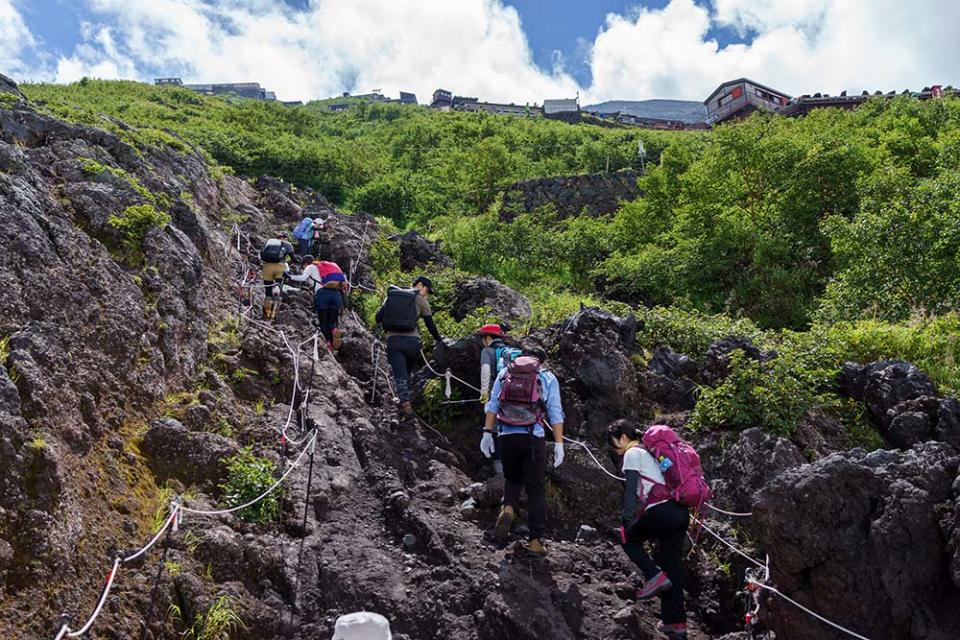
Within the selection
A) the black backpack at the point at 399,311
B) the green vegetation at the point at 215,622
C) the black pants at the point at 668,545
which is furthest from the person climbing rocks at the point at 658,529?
the black backpack at the point at 399,311

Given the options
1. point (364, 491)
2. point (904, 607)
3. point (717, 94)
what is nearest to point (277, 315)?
point (364, 491)

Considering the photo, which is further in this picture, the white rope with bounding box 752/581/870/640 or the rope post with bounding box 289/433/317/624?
the rope post with bounding box 289/433/317/624

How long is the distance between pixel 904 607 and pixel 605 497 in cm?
325

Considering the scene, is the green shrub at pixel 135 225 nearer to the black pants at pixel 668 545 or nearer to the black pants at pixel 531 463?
the black pants at pixel 531 463

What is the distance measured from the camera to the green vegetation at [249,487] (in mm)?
6246

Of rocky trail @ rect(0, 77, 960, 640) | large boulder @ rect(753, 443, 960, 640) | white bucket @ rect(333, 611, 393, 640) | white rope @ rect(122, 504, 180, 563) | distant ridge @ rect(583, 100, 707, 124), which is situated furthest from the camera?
distant ridge @ rect(583, 100, 707, 124)

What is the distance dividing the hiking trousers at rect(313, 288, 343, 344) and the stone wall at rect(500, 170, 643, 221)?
20983 millimetres

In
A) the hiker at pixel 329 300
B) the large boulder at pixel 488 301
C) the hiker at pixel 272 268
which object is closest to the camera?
the hiker at pixel 329 300

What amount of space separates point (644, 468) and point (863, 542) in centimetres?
192

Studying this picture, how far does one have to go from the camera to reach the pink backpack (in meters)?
5.59

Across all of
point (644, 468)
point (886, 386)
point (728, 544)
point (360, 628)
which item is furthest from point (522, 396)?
point (886, 386)

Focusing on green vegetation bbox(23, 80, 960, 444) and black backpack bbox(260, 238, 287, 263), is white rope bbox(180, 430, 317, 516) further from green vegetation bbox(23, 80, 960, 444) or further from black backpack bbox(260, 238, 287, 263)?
black backpack bbox(260, 238, 287, 263)

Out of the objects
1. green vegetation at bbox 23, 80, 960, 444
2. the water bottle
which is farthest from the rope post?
the water bottle

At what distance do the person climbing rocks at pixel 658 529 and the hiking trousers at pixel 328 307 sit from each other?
699 cm
